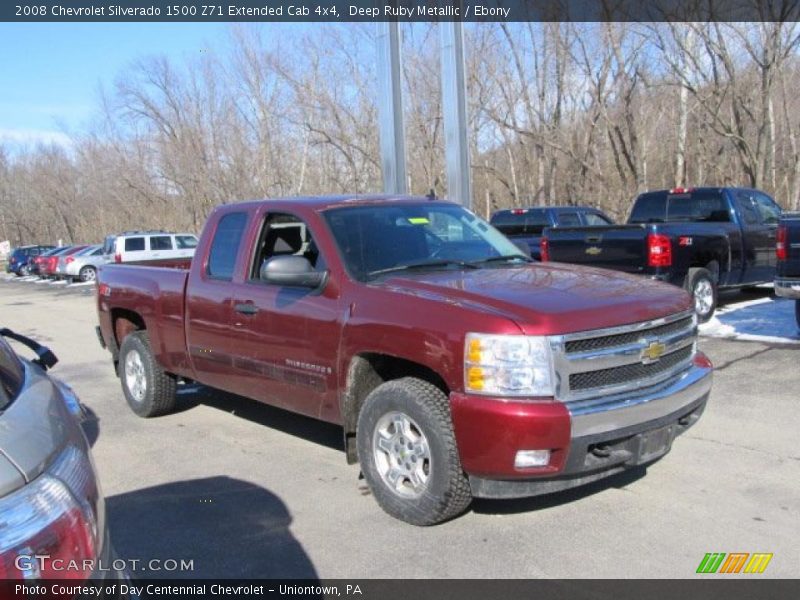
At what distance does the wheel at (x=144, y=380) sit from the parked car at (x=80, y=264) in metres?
27.2

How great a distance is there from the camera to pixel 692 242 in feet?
35.2

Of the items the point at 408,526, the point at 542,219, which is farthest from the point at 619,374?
the point at 542,219

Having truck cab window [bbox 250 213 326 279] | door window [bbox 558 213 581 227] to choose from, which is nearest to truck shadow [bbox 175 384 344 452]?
truck cab window [bbox 250 213 326 279]

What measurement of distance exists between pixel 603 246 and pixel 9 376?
9084 millimetres

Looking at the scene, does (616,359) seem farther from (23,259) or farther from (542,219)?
(23,259)

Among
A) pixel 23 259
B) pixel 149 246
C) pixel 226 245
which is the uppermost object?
pixel 226 245

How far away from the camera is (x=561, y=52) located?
2975cm

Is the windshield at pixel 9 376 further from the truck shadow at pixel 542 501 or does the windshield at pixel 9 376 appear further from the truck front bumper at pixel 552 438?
the truck shadow at pixel 542 501

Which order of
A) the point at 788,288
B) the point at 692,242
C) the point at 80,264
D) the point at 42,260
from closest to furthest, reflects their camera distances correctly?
the point at 788,288
the point at 692,242
the point at 80,264
the point at 42,260

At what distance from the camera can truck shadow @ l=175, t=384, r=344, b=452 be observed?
20.2 feet

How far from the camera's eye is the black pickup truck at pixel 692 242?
33.2 ft

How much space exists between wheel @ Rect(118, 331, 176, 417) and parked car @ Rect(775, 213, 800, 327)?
22.8 ft

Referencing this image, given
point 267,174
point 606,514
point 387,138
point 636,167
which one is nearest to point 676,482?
point 606,514

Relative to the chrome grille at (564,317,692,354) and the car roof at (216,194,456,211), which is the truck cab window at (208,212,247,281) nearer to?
the car roof at (216,194,456,211)
